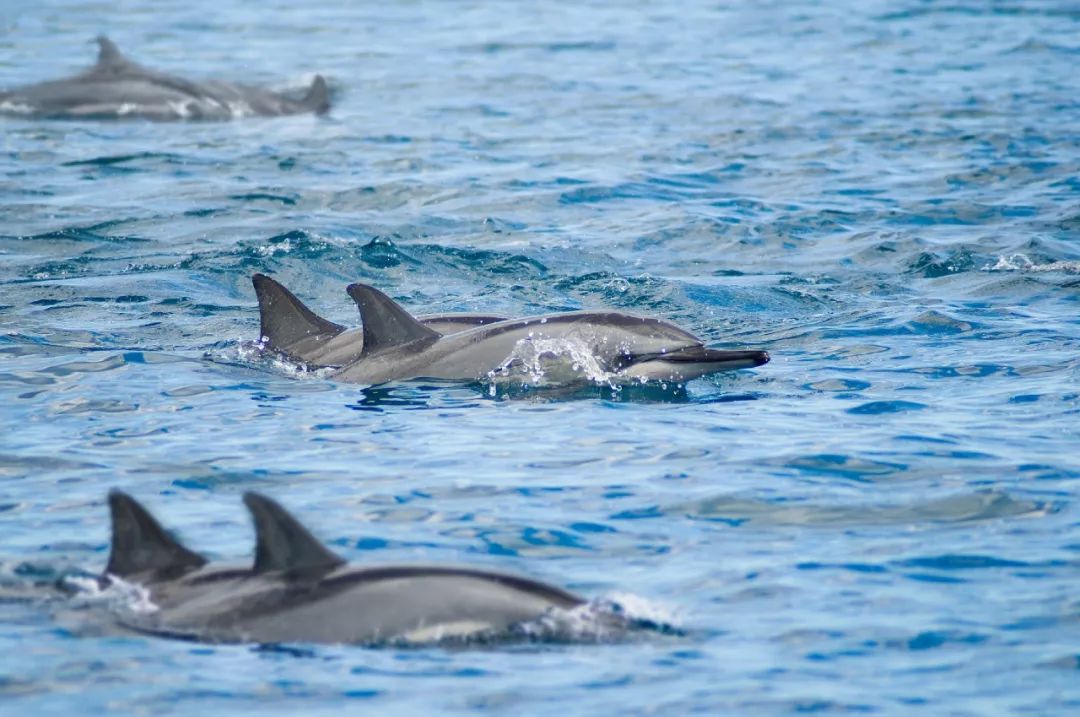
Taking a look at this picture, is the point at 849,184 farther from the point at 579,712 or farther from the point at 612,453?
the point at 579,712

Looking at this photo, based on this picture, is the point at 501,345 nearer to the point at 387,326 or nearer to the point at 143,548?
the point at 387,326

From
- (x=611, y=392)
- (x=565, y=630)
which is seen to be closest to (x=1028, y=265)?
(x=611, y=392)

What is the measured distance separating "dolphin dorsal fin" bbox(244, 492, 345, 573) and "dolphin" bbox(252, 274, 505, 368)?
5.82 m

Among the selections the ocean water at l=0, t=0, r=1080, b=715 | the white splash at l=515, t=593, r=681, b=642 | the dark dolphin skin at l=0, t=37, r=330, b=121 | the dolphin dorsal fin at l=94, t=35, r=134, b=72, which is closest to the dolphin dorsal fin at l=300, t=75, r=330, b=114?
the dark dolphin skin at l=0, t=37, r=330, b=121

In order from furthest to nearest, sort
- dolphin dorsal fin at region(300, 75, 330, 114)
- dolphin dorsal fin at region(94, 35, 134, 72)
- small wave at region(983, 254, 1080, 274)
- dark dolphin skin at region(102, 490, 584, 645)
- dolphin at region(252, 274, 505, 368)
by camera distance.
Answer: dolphin dorsal fin at region(300, 75, 330, 114) → dolphin dorsal fin at region(94, 35, 134, 72) → small wave at region(983, 254, 1080, 274) → dolphin at region(252, 274, 505, 368) → dark dolphin skin at region(102, 490, 584, 645)

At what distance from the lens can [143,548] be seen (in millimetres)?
7801

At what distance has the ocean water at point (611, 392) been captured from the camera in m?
7.34

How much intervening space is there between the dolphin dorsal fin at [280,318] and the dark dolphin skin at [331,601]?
6.02 meters

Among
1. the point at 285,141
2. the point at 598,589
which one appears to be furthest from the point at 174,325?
the point at 285,141

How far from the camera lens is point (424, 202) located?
67.1 feet

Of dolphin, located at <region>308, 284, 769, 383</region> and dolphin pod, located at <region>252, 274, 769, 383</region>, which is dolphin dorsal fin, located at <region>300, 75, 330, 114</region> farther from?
dolphin, located at <region>308, 284, 769, 383</region>

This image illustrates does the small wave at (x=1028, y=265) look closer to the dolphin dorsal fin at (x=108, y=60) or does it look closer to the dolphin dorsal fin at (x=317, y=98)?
the dolphin dorsal fin at (x=317, y=98)

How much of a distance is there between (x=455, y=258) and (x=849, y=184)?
6056mm

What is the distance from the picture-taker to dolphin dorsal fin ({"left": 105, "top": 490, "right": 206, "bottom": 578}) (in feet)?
25.4
